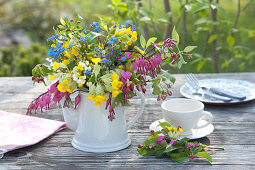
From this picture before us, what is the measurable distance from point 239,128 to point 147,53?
1.31 feet

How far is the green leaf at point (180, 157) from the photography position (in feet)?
2.83

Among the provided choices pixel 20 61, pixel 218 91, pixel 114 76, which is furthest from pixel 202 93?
pixel 20 61

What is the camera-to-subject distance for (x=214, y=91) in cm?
136

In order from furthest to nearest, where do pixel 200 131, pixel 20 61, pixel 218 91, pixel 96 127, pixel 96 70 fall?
pixel 20 61, pixel 218 91, pixel 200 131, pixel 96 127, pixel 96 70

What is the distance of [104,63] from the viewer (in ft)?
2.83

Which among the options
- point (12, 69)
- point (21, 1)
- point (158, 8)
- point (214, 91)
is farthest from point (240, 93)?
point (21, 1)

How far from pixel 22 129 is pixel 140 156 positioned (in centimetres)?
37

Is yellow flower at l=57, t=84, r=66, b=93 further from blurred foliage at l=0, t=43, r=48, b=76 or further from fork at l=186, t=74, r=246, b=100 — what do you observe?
blurred foliage at l=0, t=43, r=48, b=76

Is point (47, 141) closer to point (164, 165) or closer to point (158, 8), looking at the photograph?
point (164, 165)

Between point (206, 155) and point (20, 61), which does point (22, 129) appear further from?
point (20, 61)

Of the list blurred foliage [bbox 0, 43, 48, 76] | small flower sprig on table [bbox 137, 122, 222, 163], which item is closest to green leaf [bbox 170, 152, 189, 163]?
small flower sprig on table [bbox 137, 122, 222, 163]

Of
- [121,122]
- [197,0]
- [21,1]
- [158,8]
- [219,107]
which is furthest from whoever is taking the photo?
[21,1]

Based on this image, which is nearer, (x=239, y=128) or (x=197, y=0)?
(x=239, y=128)

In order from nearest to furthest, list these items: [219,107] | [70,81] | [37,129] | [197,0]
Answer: [70,81]
[37,129]
[219,107]
[197,0]
